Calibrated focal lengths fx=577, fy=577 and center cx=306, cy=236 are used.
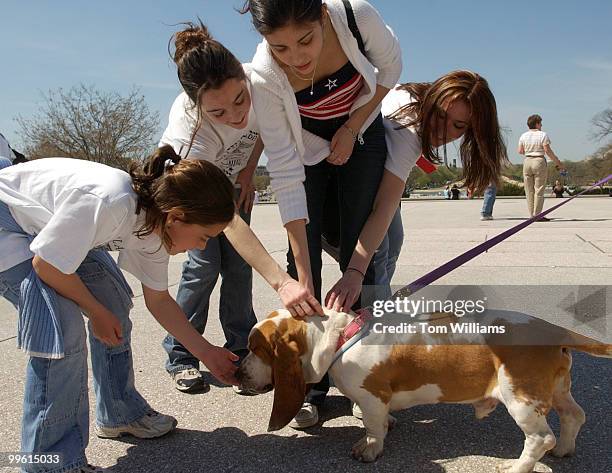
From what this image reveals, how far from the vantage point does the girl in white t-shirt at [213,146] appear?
107 inches

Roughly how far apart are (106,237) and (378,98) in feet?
4.68

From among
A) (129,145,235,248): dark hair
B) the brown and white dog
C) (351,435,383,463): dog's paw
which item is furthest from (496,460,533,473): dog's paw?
(129,145,235,248): dark hair

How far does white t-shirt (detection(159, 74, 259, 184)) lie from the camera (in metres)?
3.01

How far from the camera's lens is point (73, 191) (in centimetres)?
214

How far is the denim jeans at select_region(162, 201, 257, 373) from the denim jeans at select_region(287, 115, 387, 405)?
1.94 feet

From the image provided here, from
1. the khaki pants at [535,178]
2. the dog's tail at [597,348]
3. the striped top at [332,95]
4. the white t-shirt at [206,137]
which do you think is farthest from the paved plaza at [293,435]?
the khaki pants at [535,178]

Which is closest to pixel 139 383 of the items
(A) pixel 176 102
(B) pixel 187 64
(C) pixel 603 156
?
(A) pixel 176 102

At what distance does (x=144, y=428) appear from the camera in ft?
9.01

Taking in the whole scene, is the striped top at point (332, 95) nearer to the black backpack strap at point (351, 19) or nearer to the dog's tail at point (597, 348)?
the black backpack strap at point (351, 19)

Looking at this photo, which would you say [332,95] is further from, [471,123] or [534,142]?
[534,142]

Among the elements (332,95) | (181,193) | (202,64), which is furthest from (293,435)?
(202,64)

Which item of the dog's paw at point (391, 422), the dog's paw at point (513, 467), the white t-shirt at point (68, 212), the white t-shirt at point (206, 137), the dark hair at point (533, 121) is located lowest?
the dog's paw at point (391, 422)

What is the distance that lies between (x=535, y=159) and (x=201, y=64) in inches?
368

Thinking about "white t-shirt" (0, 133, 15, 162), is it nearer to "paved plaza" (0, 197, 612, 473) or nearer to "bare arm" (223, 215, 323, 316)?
"paved plaza" (0, 197, 612, 473)
